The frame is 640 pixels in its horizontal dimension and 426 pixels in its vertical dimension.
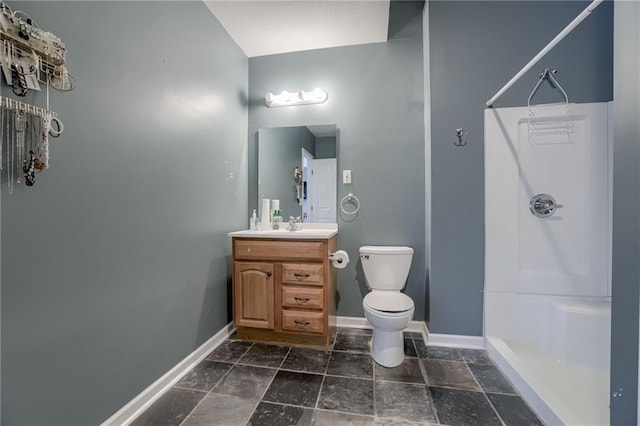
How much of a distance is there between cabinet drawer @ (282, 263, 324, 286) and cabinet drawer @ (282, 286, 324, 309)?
2.1 inches

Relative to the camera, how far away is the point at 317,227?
2.36 meters

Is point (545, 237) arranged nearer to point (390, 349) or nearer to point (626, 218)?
point (626, 218)

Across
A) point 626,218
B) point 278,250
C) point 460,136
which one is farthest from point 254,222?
point 626,218

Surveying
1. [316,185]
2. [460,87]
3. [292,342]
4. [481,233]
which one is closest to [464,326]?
[481,233]

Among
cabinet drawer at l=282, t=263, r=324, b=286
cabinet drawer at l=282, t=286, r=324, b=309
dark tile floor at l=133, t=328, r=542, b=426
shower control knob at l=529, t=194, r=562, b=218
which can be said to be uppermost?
shower control knob at l=529, t=194, r=562, b=218

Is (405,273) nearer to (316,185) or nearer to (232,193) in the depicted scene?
(316,185)

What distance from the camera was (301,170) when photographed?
2.36 m

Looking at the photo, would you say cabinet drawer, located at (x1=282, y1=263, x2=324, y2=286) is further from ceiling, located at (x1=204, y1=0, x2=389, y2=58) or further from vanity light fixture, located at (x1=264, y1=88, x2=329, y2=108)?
ceiling, located at (x1=204, y1=0, x2=389, y2=58)

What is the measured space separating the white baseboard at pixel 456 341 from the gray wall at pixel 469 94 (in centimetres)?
4

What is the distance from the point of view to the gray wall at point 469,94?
5.93 ft

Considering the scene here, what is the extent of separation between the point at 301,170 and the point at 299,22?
1167mm

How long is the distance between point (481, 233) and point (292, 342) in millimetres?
1647

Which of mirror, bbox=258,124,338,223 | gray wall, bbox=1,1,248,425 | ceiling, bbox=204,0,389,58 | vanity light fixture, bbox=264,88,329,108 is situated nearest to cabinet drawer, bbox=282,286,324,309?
gray wall, bbox=1,1,248,425

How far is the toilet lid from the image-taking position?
164cm
